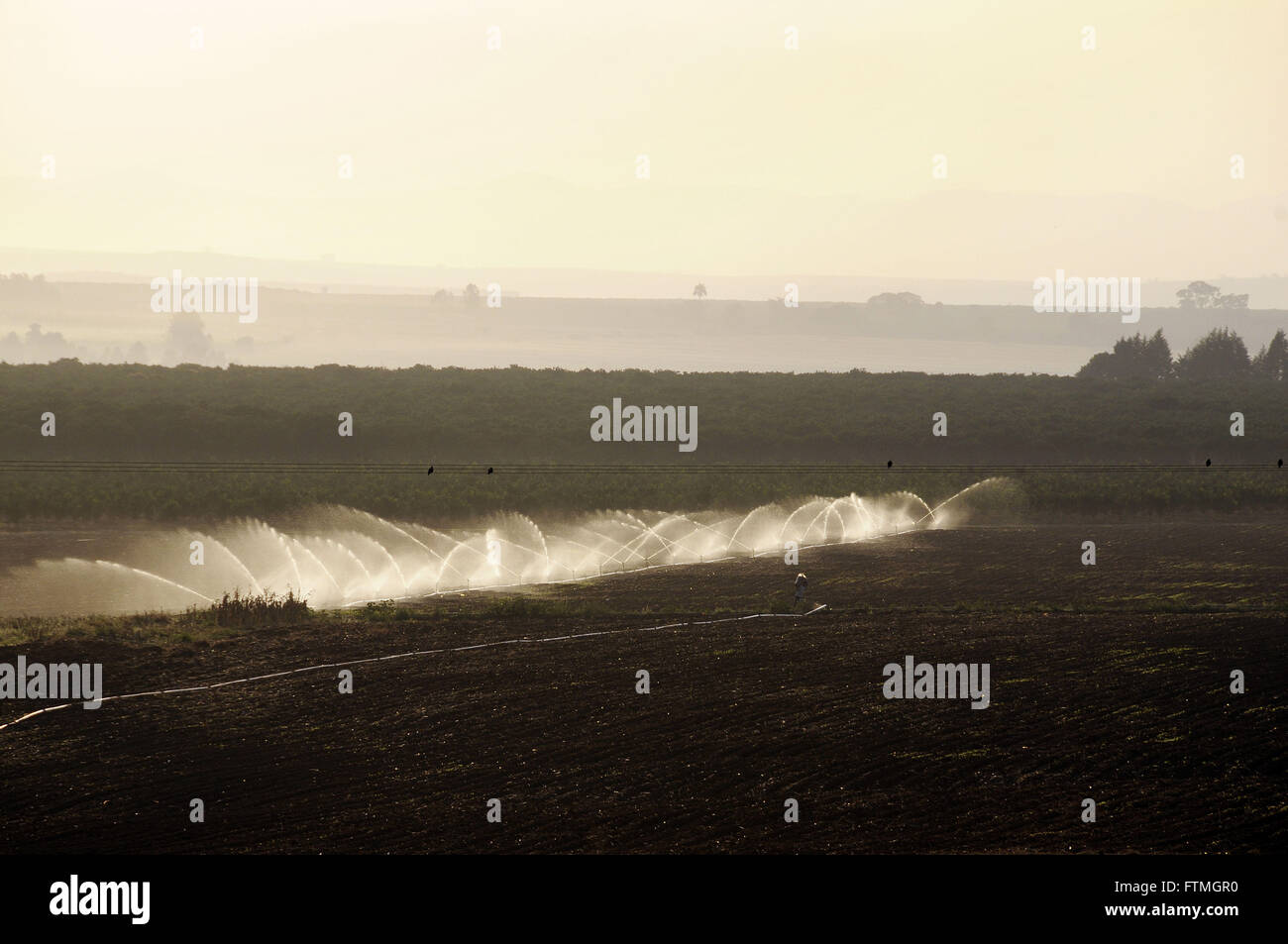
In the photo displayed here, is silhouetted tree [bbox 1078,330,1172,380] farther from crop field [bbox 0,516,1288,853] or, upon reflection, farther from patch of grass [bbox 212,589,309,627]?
patch of grass [bbox 212,589,309,627]

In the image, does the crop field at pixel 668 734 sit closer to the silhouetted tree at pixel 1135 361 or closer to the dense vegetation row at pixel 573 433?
the dense vegetation row at pixel 573 433

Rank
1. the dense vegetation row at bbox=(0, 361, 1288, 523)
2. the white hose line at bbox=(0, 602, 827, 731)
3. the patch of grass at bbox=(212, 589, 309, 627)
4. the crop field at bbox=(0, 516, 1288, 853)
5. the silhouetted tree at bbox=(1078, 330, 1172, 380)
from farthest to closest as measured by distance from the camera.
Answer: the silhouetted tree at bbox=(1078, 330, 1172, 380) → the dense vegetation row at bbox=(0, 361, 1288, 523) → the patch of grass at bbox=(212, 589, 309, 627) → the white hose line at bbox=(0, 602, 827, 731) → the crop field at bbox=(0, 516, 1288, 853)

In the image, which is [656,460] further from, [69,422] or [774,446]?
[69,422]

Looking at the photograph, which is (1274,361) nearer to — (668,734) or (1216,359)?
(1216,359)

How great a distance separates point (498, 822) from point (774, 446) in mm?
97022

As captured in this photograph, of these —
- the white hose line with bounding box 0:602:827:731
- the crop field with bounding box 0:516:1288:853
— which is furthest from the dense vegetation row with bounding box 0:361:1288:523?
the crop field with bounding box 0:516:1288:853

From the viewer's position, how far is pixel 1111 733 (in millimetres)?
25969

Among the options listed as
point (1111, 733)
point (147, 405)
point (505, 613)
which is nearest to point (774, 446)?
point (147, 405)

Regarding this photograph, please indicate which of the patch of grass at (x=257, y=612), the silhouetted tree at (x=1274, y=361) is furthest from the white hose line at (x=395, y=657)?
the silhouetted tree at (x=1274, y=361)

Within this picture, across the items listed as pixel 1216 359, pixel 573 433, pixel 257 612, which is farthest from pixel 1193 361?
pixel 257 612

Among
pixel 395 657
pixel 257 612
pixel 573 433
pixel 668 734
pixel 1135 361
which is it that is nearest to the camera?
pixel 668 734

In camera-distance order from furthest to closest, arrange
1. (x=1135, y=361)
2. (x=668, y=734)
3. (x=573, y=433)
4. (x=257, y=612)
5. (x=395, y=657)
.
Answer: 1. (x=1135, y=361)
2. (x=573, y=433)
3. (x=257, y=612)
4. (x=395, y=657)
5. (x=668, y=734)

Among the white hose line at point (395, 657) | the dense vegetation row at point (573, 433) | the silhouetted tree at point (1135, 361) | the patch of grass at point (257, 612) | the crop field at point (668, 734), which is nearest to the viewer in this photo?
the crop field at point (668, 734)
